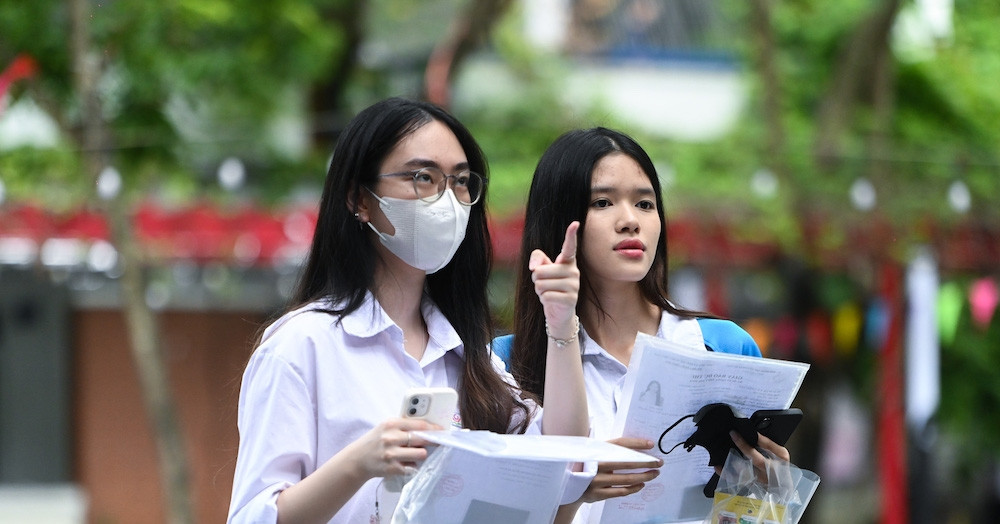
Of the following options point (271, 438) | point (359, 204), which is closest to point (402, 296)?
point (359, 204)

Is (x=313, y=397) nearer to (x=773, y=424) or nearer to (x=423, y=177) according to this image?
(x=423, y=177)

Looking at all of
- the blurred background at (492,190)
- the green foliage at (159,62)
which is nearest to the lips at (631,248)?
the blurred background at (492,190)

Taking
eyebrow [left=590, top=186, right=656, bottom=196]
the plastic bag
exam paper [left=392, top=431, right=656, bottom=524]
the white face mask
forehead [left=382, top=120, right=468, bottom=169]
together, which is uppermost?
forehead [left=382, top=120, right=468, bottom=169]

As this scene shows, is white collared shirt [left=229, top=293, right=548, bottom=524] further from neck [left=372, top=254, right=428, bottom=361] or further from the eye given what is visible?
the eye

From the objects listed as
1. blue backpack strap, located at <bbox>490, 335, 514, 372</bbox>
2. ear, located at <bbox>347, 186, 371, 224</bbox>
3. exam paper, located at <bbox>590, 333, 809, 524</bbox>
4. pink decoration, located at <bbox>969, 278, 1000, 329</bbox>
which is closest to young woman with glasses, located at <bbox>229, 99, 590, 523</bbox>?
ear, located at <bbox>347, 186, 371, 224</bbox>

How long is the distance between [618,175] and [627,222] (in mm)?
119

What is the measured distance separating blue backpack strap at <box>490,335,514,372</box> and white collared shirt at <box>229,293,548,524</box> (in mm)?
468

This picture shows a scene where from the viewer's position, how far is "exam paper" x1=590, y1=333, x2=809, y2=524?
2324 mm

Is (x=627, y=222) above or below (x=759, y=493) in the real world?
above

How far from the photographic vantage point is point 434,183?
236 cm

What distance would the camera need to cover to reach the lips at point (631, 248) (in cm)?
261

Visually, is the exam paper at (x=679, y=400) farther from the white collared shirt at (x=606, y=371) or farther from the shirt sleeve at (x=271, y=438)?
the shirt sleeve at (x=271, y=438)

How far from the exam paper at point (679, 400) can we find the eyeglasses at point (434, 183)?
1.44 feet

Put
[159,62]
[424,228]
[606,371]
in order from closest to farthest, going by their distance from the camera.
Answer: [424,228], [606,371], [159,62]
